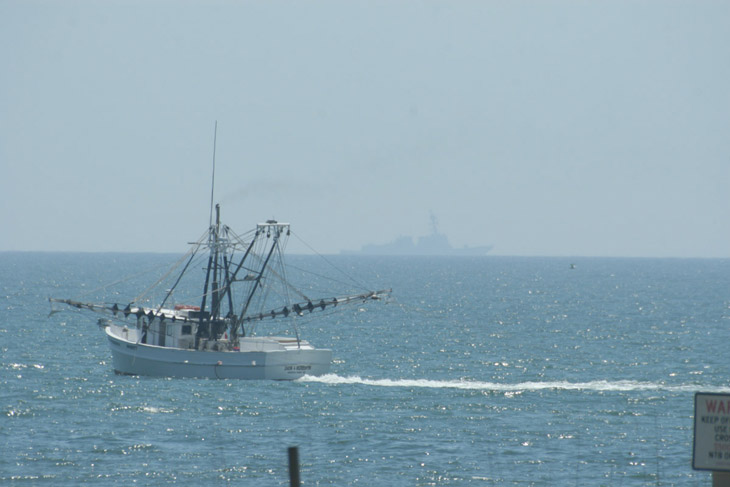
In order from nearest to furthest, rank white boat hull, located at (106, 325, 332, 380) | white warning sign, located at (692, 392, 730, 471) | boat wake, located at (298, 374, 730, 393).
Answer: white warning sign, located at (692, 392, 730, 471)
boat wake, located at (298, 374, 730, 393)
white boat hull, located at (106, 325, 332, 380)

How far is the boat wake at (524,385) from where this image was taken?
4888 cm

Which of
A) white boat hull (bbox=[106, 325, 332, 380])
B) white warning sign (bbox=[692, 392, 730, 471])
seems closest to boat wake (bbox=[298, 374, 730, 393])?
white boat hull (bbox=[106, 325, 332, 380])

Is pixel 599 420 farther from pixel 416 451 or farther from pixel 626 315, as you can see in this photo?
pixel 626 315

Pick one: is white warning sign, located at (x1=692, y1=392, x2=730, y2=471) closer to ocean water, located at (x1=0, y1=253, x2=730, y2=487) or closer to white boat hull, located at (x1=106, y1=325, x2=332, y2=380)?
ocean water, located at (x1=0, y1=253, x2=730, y2=487)

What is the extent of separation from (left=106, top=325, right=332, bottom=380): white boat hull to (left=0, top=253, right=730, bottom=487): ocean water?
0.81 m

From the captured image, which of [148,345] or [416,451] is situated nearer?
[416,451]

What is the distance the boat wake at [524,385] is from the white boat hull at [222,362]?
80 centimetres

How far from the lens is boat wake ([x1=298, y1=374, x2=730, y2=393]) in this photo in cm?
4888

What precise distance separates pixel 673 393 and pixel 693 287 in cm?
→ 13530

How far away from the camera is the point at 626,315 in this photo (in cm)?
10500

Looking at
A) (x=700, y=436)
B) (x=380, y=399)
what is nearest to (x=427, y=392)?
(x=380, y=399)

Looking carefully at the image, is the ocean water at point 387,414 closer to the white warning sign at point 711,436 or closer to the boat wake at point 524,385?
the boat wake at point 524,385

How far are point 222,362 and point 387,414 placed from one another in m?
12.3

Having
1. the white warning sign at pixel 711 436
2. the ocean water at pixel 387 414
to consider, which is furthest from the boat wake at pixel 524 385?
the white warning sign at pixel 711 436
